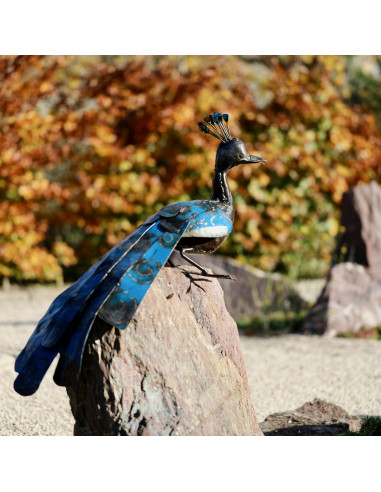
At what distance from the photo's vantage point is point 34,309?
25.1 ft

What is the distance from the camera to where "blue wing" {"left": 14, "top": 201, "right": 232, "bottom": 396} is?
2.44 metres

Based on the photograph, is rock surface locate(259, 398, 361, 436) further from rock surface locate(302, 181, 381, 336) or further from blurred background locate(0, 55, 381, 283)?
blurred background locate(0, 55, 381, 283)

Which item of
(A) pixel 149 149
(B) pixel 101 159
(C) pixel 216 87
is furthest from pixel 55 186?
(C) pixel 216 87

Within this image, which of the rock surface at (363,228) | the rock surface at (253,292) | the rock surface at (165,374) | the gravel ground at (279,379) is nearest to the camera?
the rock surface at (165,374)

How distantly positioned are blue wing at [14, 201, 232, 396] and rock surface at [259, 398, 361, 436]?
1382 mm

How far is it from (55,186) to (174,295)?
19.1 feet

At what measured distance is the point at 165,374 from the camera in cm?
266

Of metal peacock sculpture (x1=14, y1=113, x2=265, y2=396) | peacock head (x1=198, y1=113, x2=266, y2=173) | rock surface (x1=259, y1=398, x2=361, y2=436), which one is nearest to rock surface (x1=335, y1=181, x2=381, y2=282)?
rock surface (x1=259, y1=398, x2=361, y2=436)

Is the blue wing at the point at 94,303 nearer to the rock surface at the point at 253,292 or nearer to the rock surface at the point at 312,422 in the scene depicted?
the rock surface at the point at 312,422

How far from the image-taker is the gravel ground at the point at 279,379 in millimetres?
4031

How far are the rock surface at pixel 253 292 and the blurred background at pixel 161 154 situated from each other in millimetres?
601

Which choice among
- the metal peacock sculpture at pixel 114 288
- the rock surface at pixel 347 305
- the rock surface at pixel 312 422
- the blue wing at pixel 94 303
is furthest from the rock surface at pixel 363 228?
the blue wing at pixel 94 303

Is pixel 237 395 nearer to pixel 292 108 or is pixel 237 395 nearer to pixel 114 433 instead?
pixel 114 433

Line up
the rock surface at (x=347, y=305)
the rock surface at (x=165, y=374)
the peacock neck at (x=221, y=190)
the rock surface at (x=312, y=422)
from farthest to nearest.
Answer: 1. the rock surface at (x=347, y=305)
2. the rock surface at (x=312, y=422)
3. the peacock neck at (x=221, y=190)
4. the rock surface at (x=165, y=374)
